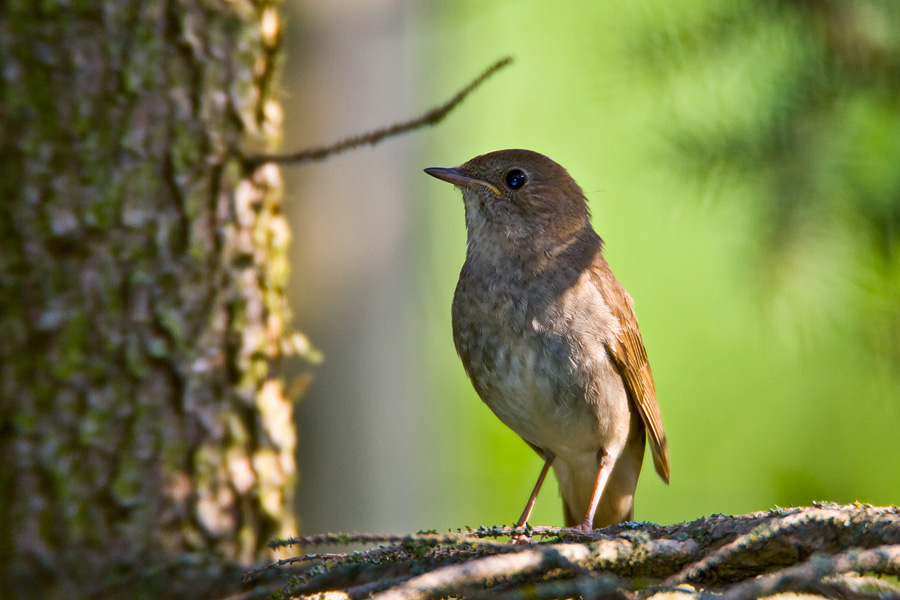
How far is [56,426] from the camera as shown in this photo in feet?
9.64

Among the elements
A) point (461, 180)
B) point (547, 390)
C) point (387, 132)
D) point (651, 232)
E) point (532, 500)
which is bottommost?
point (532, 500)

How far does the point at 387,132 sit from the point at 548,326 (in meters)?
1.02

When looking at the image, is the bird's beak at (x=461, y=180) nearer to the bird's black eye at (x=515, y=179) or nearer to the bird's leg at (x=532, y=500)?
the bird's black eye at (x=515, y=179)

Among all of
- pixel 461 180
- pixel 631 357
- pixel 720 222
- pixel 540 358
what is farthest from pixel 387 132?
pixel 720 222

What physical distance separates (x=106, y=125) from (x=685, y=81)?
2.12m

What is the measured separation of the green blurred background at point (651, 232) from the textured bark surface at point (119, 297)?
5.24 feet

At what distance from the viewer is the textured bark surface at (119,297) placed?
2.93m

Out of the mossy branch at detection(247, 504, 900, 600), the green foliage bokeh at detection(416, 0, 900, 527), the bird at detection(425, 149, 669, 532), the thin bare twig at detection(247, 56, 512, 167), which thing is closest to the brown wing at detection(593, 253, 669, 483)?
the bird at detection(425, 149, 669, 532)

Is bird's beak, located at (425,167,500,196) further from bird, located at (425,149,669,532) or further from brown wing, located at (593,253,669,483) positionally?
brown wing, located at (593,253,669,483)

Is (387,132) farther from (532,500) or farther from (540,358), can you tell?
(532,500)

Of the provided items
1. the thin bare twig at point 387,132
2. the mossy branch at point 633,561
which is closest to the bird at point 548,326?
the thin bare twig at point 387,132

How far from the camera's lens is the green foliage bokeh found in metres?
2.92

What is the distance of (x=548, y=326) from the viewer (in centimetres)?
343

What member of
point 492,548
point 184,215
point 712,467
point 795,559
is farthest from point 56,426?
point 712,467
